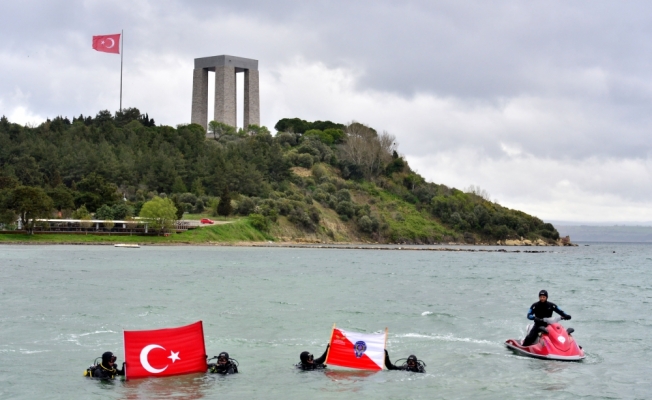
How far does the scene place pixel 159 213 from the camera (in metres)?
120

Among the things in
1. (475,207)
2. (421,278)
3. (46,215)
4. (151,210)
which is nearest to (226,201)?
(151,210)

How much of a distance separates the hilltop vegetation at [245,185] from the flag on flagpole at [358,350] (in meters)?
96.2

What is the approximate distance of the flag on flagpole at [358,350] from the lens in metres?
24.0

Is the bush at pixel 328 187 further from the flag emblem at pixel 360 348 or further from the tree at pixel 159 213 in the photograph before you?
the flag emblem at pixel 360 348

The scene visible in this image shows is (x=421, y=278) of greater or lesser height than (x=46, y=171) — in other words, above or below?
below

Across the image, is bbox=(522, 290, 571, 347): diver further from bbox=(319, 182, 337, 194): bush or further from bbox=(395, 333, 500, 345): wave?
bbox=(319, 182, 337, 194): bush

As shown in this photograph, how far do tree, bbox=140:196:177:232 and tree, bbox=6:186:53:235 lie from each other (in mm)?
14143

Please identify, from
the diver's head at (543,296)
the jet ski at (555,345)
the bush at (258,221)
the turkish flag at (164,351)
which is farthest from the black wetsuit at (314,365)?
the bush at (258,221)

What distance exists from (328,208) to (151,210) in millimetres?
57195

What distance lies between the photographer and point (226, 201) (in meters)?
144

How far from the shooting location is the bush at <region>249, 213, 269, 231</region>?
141 m

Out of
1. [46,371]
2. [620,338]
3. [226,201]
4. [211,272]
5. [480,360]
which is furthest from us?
[226,201]

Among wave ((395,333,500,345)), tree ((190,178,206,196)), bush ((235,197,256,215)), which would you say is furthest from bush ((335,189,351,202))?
wave ((395,333,500,345))

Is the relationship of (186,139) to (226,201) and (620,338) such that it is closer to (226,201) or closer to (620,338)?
(226,201)
